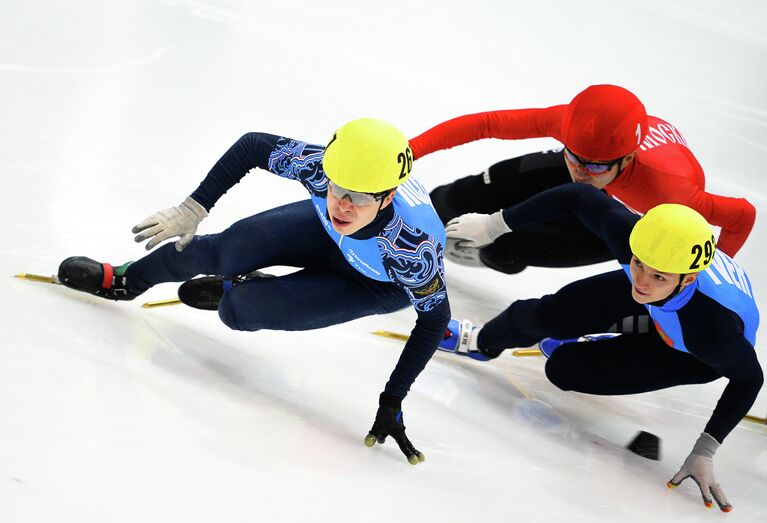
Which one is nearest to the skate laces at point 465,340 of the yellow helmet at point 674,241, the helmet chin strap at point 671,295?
the helmet chin strap at point 671,295

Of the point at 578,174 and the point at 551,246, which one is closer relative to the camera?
the point at 578,174

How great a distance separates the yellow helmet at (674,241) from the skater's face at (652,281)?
0.11 ft

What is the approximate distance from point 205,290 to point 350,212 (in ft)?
2.82

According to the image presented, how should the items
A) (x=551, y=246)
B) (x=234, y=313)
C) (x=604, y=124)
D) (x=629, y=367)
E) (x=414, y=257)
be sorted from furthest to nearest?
1. (x=551, y=246)
2. (x=629, y=367)
3. (x=604, y=124)
4. (x=234, y=313)
5. (x=414, y=257)

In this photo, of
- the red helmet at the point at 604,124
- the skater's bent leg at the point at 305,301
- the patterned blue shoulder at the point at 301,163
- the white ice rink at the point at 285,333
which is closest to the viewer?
the white ice rink at the point at 285,333

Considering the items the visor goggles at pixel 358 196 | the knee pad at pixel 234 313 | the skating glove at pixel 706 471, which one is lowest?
the skating glove at pixel 706 471

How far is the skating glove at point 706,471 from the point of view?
Answer: 306 centimetres

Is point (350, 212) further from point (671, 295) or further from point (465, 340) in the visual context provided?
point (465, 340)

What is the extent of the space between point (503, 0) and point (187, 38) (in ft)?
7.50

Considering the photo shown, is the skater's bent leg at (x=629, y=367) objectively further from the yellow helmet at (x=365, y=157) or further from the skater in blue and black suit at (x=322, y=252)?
the yellow helmet at (x=365, y=157)

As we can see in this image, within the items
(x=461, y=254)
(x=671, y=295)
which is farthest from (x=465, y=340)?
(x=671, y=295)

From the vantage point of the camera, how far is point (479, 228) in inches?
135

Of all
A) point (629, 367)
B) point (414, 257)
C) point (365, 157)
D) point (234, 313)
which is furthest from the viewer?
point (629, 367)

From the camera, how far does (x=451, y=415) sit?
10.5 feet
